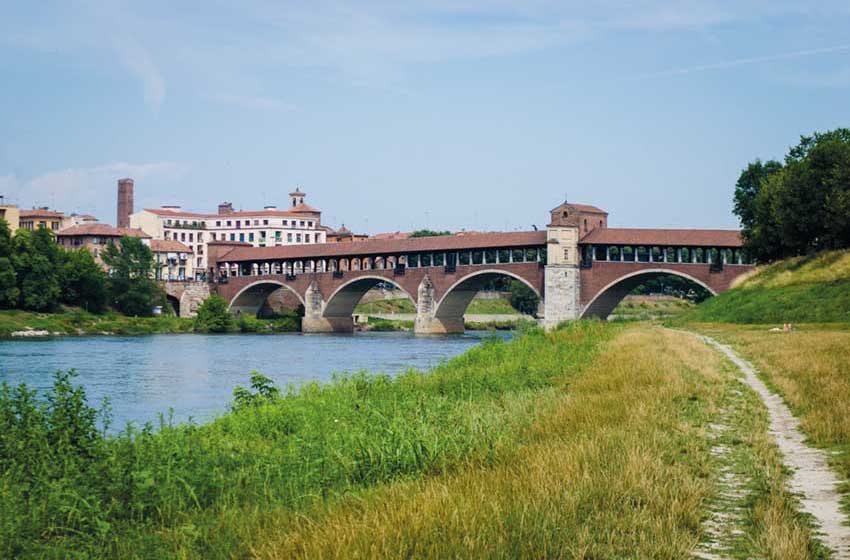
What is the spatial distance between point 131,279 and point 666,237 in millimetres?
44239

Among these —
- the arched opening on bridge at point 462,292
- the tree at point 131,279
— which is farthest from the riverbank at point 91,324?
the arched opening on bridge at point 462,292

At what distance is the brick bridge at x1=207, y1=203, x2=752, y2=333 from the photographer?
7794 cm

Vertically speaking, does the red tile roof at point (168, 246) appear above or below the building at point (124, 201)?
below

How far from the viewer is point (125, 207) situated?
479 ft

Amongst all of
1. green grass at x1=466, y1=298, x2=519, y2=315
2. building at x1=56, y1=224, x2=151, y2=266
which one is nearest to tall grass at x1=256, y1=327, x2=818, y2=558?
green grass at x1=466, y1=298, x2=519, y2=315

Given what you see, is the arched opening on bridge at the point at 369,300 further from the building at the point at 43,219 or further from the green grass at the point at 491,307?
the building at the point at 43,219

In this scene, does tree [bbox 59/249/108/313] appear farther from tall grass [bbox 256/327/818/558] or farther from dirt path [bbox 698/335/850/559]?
tall grass [bbox 256/327/818/558]

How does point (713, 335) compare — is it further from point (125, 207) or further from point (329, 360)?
point (125, 207)

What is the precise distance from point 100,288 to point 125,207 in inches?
2383

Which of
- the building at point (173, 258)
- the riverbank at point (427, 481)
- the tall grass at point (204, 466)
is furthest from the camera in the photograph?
the building at point (173, 258)

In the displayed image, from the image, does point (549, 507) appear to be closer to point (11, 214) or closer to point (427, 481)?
point (427, 481)

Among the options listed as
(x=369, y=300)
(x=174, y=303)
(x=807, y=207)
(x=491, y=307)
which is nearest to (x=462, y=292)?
(x=491, y=307)

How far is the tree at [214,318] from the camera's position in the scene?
289ft

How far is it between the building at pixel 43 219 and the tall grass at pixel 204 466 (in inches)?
5065
